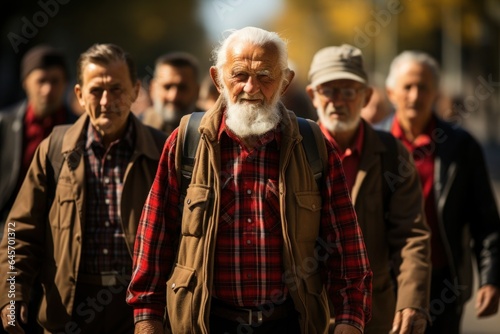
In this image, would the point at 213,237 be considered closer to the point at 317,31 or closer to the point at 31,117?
the point at 31,117

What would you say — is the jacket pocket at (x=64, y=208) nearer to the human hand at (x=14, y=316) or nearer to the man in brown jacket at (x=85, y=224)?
the man in brown jacket at (x=85, y=224)

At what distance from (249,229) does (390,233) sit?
4.99 feet

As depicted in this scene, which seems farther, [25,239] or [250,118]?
[25,239]

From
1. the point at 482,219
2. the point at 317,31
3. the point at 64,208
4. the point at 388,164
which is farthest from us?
the point at 317,31

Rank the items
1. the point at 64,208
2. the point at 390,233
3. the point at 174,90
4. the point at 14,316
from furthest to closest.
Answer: the point at 174,90, the point at 390,233, the point at 64,208, the point at 14,316

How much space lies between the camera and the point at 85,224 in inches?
198

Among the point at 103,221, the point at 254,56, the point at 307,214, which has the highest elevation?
the point at 254,56

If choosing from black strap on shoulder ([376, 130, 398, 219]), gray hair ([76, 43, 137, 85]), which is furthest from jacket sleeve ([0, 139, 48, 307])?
black strap on shoulder ([376, 130, 398, 219])

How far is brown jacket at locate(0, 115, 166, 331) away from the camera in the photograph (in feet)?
16.3

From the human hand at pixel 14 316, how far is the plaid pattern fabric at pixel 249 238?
110 centimetres

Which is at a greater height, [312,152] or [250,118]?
[250,118]

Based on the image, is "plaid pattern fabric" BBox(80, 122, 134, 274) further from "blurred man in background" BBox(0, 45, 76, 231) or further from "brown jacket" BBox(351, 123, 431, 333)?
"blurred man in background" BBox(0, 45, 76, 231)

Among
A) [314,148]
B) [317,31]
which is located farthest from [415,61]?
[317,31]

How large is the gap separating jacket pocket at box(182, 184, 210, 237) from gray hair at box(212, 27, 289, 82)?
54 centimetres
